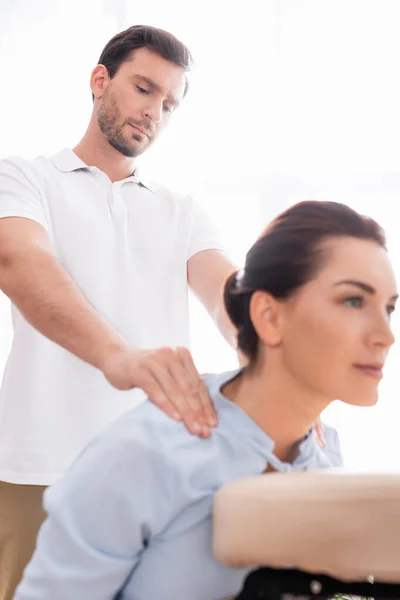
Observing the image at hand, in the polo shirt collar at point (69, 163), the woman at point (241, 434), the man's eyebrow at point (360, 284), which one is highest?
the polo shirt collar at point (69, 163)

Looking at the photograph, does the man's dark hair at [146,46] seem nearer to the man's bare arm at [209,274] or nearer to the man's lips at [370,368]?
the man's bare arm at [209,274]

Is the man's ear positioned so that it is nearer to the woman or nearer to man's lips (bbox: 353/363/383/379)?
the woman

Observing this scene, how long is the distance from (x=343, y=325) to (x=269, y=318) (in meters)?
0.11

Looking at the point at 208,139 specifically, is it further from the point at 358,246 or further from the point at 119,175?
the point at 358,246

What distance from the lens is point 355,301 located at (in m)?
0.96

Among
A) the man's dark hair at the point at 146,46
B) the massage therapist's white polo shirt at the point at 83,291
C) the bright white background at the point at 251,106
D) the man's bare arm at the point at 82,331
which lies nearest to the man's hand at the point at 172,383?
the man's bare arm at the point at 82,331

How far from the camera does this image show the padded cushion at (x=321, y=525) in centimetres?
66

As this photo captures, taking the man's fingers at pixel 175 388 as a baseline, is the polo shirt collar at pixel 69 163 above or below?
above

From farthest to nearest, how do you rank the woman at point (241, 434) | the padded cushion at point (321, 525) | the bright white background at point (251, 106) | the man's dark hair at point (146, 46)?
the bright white background at point (251, 106)
the man's dark hair at point (146, 46)
the woman at point (241, 434)
the padded cushion at point (321, 525)

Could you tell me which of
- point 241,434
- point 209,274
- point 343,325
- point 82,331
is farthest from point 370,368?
point 209,274

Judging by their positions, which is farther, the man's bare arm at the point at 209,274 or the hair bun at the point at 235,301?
the man's bare arm at the point at 209,274

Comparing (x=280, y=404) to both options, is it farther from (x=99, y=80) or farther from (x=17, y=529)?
(x=99, y=80)

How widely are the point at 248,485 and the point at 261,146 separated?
2141mm

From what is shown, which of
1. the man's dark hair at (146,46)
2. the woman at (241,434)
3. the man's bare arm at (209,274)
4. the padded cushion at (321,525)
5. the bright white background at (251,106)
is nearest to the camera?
the padded cushion at (321,525)
